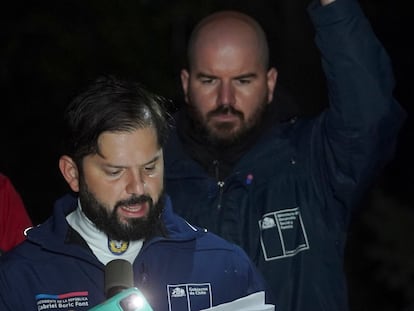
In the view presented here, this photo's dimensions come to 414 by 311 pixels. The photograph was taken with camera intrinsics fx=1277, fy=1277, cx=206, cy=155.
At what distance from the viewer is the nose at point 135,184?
11.9 feet

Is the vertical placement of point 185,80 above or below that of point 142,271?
above

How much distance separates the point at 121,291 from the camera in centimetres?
319

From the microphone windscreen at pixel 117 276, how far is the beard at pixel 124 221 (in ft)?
0.64

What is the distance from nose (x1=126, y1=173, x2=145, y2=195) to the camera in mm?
3617

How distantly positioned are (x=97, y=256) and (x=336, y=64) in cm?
114

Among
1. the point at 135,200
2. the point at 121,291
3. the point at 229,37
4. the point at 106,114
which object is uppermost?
the point at 229,37

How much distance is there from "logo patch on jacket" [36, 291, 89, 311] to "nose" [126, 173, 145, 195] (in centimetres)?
32

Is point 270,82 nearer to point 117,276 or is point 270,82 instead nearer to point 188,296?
point 188,296

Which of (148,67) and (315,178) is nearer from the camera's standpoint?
(315,178)

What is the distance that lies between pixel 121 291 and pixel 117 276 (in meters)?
0.17

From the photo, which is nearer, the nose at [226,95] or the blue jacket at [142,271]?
the blue jacket at [142,271]

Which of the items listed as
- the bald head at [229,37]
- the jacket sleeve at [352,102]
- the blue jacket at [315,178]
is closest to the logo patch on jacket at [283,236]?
the blue jacket at [315,178]

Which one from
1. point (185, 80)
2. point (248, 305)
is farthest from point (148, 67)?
point (248, 305)

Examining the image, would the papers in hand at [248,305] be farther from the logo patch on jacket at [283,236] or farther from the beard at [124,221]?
the logo patch on jacket at [283,236]
